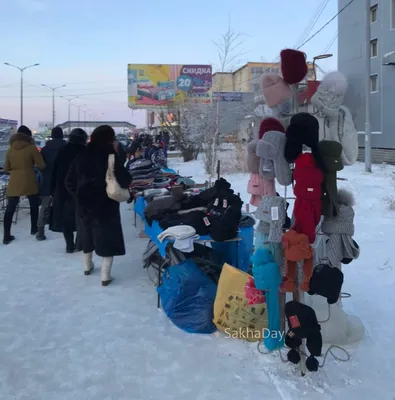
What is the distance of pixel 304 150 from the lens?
3.18m

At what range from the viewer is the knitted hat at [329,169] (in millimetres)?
3062

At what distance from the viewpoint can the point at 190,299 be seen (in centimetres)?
397

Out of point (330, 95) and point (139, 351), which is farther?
point (139, 351)

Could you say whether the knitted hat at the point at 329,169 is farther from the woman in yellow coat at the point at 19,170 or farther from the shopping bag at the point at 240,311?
the woman in yellow coat at the point at 19,170

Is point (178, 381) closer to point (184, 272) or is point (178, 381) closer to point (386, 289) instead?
point (184, 272)

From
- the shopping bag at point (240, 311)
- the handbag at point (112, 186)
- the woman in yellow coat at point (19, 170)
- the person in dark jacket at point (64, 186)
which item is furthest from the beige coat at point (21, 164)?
the shopping bag at point (240, 311)

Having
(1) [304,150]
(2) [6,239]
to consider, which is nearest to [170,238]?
(1) [304,150]

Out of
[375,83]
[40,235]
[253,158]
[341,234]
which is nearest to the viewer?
[341,234]

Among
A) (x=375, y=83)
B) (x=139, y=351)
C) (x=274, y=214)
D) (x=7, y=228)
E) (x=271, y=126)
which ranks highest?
(x=375, y=83)

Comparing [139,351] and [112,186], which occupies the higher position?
[112,186]

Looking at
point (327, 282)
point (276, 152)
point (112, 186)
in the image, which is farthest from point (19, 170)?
point (327, 282)

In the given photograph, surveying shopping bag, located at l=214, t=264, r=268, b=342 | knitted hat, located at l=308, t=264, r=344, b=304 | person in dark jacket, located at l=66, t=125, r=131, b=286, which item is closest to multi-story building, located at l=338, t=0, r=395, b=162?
person in dark jacket, located at l=66, t=125, r=131, b=286

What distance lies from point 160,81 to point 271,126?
41.5 m

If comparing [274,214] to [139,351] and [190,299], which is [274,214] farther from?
[139,351]
